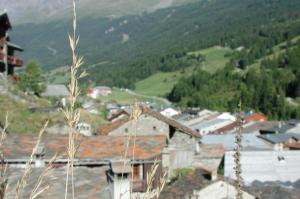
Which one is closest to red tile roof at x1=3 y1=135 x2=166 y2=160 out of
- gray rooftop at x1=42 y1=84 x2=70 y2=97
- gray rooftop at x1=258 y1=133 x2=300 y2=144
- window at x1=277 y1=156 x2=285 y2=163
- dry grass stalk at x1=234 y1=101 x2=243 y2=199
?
dry grass stalk at x1=234 y1=101 x2=243 y2=199

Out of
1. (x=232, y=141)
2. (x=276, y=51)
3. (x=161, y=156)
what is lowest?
(x=232, y=141)

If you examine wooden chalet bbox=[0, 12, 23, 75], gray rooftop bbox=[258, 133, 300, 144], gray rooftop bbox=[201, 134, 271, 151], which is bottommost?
gray rooftop bbox=[258, 133, 300, 144]

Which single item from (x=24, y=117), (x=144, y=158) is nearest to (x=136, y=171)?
(x=144, y=158)

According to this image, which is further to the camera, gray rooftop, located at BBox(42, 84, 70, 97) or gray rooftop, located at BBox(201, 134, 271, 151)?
→ gray rooftop, located at BBox(42, 84, 70, 97)

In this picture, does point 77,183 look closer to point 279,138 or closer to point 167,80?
point 279,138

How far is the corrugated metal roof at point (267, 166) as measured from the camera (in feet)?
102

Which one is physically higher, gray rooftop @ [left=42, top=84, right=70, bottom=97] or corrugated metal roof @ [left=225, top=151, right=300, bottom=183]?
gray rooftop @ [left=42, top=84, right=70, bottom=97]

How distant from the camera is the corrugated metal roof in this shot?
102 ft

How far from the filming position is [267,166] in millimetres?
33000

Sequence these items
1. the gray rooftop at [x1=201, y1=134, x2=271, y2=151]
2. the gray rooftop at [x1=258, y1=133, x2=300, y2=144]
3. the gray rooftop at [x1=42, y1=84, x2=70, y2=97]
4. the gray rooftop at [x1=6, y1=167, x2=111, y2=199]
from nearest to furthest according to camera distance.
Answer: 1. the gray rooftop at [x1=6, y1=167, x2=111, y2=199]
2. the gray rooftop at [x1=201, y1=134, x2=271, y2=151]
3. the gray rooftop at [x1=258, y1=133, x2=300, y2=144]
4. the gray rooftop at [x1=42, y1=84, x2=70, y2=97]

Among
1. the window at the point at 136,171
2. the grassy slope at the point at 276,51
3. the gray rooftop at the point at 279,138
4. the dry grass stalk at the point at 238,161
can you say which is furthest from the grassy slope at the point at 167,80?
the dry grass stalk at the point at 238,161

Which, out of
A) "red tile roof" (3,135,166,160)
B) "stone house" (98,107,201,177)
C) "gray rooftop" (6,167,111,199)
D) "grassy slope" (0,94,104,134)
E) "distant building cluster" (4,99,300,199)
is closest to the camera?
"gray rooftop" (6,167,111,199)

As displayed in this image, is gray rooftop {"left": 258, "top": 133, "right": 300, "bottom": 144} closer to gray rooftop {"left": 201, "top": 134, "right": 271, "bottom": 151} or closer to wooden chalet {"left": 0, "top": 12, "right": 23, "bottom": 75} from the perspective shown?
gray rooftop {"left": 201, "top": 134, "right": 271, "bottom": 151}

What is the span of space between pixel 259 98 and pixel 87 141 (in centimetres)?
10767
